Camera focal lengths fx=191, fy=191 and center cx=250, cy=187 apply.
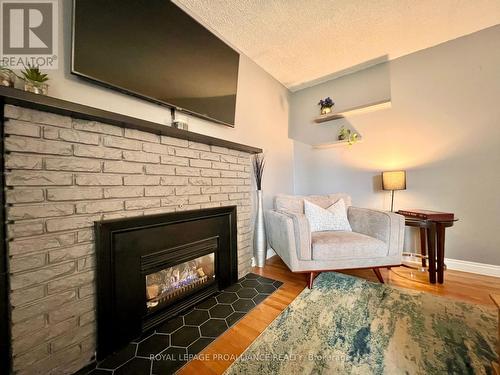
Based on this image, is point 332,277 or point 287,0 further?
point 332,277

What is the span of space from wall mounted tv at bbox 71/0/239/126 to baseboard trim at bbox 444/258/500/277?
276 cm

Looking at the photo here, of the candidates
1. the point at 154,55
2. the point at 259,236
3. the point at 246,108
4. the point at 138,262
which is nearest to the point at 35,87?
the point at 154,55

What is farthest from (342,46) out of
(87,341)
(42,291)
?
(87,341)

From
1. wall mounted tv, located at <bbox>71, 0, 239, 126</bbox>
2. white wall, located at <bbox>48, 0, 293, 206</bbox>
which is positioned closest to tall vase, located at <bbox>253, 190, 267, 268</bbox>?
white wall, located at <bbox>48, 0, 293, 206</bbox>

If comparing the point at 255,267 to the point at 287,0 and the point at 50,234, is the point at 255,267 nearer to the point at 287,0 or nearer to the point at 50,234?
the point at 50,234

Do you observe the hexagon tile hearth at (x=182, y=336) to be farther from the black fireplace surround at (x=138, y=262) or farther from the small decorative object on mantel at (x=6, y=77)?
the small decorative object on mantel at (x=6, y=77)

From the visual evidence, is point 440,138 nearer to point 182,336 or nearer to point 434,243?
point 434,243

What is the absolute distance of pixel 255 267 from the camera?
2141 mm

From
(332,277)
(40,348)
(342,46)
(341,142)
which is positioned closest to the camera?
(40,348)

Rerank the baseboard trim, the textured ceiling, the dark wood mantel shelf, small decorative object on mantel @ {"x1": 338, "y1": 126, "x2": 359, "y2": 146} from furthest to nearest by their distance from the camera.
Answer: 1. small decorative object on mantel @ {"x1": 338, "y1": 126, "x2": 359, "y2": 146}
2. the baseboard trim
3. the textured ceiling
4. the dark wood mantel shelf

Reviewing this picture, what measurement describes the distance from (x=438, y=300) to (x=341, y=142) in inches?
72.2

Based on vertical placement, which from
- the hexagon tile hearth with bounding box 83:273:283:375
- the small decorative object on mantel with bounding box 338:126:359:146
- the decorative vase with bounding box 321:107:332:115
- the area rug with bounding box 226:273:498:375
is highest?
the decorative vase with bounding box 321:107:332:115

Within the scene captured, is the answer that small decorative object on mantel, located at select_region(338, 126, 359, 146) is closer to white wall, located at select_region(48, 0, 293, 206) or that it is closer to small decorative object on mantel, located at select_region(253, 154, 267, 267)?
white wall, located at select_region(48, 0, 293, 206)

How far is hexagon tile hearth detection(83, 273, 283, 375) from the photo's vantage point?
3.09 feet
